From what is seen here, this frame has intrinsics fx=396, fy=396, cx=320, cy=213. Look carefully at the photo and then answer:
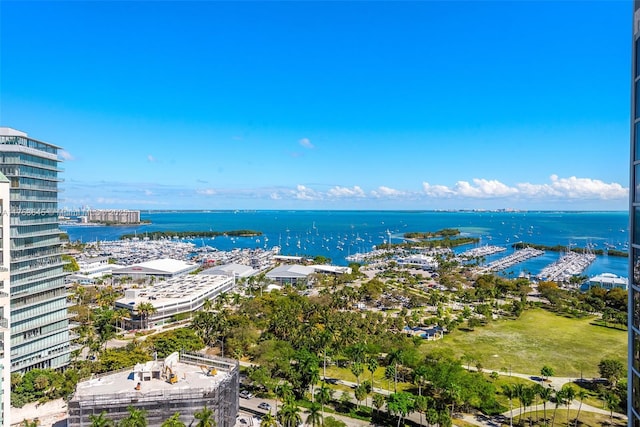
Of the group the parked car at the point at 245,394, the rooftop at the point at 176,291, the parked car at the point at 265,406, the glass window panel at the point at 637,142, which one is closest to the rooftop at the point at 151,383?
the parked car at the point at 265,406

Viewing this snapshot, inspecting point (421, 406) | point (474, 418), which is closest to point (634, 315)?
point (421, 406)

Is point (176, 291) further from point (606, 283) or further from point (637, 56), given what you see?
point (606, 283)

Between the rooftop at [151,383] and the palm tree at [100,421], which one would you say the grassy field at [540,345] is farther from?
the palm tree at [100,421]

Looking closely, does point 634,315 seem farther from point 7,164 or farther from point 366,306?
point 366,306

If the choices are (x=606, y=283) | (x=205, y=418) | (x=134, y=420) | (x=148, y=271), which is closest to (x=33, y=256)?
(x=134, y=420)

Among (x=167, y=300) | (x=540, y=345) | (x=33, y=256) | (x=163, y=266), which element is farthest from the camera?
(x=163, y=266)
